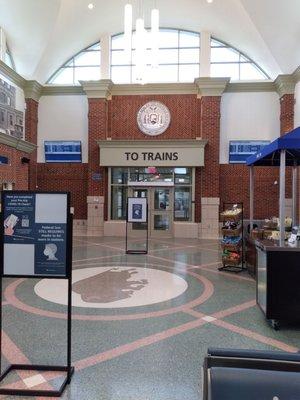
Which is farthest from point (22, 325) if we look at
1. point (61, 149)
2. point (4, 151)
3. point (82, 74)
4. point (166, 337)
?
point (82, 74)

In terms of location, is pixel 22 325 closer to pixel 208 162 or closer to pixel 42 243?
pixel 42 243

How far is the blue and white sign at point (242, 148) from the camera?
47.8 feet

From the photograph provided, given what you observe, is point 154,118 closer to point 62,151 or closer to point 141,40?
point 62,151

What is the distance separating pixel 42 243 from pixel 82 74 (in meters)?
14.5

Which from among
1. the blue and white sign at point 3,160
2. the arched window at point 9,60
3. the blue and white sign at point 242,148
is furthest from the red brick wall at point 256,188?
the arched window at point 9,60

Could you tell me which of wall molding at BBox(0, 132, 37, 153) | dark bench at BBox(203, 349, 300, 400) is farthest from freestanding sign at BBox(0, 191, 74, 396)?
wall molding at BBox(0, 132, 37, 153)

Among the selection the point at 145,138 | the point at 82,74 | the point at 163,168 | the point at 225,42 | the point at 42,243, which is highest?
the point at 225,42

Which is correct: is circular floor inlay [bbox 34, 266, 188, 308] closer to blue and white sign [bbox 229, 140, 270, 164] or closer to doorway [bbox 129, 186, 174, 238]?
doorway [bbox 129, 186, 174, 238]

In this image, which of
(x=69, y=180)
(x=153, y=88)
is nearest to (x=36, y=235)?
(x=69, y=180)

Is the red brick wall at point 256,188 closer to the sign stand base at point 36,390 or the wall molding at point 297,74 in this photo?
the wall molding at point 297,74

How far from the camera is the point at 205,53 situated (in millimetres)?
14773

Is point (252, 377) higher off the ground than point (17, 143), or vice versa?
point (17, 143)

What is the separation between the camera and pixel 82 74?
15766 millimetres

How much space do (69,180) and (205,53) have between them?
8.51 meters
